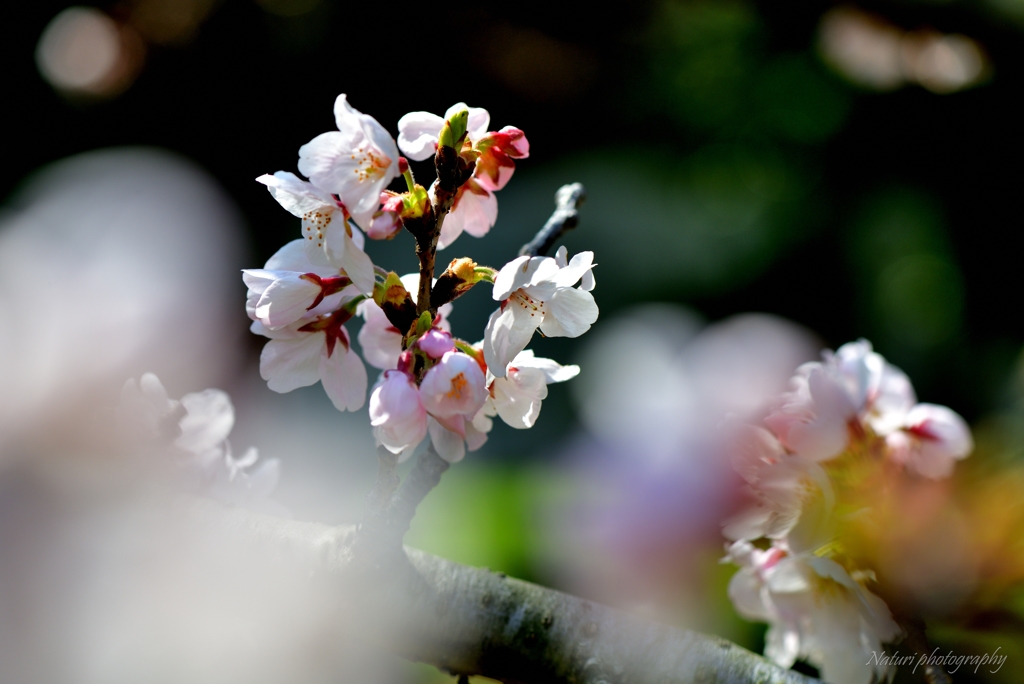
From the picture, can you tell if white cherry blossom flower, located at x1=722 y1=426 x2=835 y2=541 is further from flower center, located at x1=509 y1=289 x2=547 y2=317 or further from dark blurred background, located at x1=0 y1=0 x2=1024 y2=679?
dark blurred background, located at x1=0 y1=0 x2=1024 y2=679

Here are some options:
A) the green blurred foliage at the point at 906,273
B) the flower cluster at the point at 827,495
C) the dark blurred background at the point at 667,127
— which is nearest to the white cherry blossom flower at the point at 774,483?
the flower cluster at the point at 827,495

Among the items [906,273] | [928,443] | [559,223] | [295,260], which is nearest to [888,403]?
[928,443]

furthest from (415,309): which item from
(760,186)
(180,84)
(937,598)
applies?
(760,186)

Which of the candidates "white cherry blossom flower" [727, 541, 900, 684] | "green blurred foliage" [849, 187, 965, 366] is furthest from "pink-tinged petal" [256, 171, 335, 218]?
"green blurred foliage" [849, 187, 965, 366]

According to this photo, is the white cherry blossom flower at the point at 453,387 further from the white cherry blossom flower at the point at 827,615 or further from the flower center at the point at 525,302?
the white cherry blossom flower at the point at 827,615

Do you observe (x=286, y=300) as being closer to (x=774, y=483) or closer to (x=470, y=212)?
(x=470, y=212)

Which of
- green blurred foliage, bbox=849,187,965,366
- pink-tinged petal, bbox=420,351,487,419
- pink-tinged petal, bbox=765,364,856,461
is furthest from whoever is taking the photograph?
green blurred foliage, bbox=849,187,965,366

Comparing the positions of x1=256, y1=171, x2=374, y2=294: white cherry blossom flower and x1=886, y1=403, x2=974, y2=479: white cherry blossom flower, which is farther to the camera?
x1=886, y1=403, x2=974, y2=479: white cherry blossom flower
